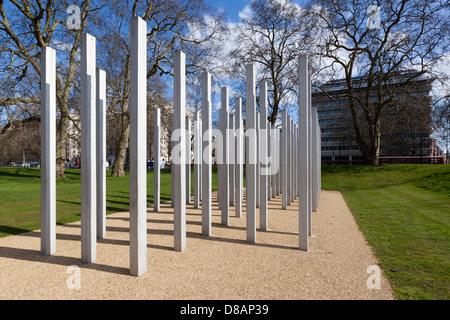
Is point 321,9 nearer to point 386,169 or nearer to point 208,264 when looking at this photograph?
point 386,169

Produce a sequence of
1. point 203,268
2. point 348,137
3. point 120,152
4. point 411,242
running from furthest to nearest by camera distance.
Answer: point 348,137
point 120,152
point 411,242
point 203,268

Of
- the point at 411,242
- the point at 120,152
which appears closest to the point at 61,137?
the point at 120,152

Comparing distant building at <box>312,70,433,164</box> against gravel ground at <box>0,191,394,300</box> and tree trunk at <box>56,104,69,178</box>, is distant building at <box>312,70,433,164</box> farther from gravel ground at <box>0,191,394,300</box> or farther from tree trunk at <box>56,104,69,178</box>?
gravel ground at <box>0,191,394,300</box>

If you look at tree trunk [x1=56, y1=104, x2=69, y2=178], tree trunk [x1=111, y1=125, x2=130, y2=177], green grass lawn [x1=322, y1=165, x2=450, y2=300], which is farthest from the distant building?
tree trunk [x1=56, y1=104, x2=69, y2=178]

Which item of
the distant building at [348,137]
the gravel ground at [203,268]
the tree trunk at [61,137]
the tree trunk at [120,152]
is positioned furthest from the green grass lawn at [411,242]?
the distant building at [348,137]

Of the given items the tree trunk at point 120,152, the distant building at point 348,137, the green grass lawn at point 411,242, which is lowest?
the green grass lawn at point 411,242

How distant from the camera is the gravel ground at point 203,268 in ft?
11.4

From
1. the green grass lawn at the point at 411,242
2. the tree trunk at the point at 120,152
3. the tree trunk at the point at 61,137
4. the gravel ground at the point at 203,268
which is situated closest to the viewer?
the gravel ground at the point at 203,268

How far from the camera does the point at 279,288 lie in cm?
360

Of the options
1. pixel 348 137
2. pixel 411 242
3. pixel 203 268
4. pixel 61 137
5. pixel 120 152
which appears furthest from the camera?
pixel 348 137

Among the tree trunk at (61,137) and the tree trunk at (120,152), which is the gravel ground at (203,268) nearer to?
the tree trunk at (61,137)

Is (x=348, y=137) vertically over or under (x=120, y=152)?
over

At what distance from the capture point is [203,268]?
4305mm

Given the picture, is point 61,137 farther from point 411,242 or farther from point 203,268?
point 411,242
